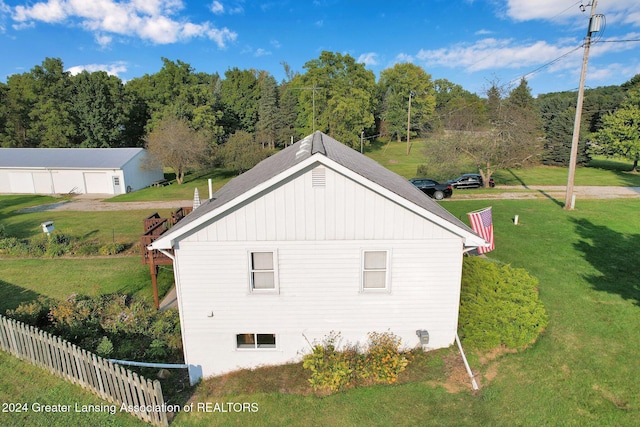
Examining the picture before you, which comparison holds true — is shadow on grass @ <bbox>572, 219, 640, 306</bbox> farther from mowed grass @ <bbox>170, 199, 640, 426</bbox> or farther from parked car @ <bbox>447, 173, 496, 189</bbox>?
parked car @ <bbox>447, 173, 496, 189</bbox>

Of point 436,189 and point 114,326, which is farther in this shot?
point 436,189

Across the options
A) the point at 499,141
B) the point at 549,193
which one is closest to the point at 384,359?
the point at 549,193

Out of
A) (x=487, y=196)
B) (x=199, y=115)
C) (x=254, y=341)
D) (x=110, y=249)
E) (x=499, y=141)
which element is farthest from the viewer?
(x=199, y=115)

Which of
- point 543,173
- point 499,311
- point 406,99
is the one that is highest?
point 406,99

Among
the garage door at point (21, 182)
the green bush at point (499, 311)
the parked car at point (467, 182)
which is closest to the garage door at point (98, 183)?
the garage door at point (21, 182)

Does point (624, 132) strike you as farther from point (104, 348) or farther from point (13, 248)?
point (13, 248)

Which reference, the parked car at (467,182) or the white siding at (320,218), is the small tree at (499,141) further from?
the white siding at (320,218)

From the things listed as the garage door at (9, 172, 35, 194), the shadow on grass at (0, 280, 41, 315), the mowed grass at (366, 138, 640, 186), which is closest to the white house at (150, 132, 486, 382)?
the shadow on grass at (0, 280, 41, 315)

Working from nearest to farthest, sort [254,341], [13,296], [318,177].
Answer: [318,177], [254,341], [13,296]
